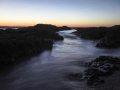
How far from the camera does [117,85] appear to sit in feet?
54.0

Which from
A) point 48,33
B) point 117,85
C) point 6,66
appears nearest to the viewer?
point 117,85

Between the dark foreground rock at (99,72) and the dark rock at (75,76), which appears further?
the dark rock at (75,76)

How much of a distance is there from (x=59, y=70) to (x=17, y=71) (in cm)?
599

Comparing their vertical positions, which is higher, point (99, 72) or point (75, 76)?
point (99, 72)

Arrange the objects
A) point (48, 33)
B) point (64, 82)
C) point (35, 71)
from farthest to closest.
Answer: point (48, 33) → point (35, 71) → point (64, 82)

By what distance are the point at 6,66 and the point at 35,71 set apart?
201 inches

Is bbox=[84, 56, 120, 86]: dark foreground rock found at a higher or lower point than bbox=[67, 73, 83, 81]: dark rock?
higher

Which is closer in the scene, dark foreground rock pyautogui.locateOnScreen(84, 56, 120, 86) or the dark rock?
dark foreground rock pyautogui.locateOnScreen(84, 56, 120, 86)

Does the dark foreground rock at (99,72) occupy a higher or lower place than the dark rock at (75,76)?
higher

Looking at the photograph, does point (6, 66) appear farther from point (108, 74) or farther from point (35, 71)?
point (108, 74)

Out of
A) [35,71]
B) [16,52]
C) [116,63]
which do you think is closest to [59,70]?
[35,71]

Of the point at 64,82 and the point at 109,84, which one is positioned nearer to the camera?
the point at 109,84

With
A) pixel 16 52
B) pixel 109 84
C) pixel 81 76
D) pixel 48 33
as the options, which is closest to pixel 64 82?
pixel 81 76

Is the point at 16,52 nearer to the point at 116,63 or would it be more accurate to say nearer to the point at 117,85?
the point at 116,63
